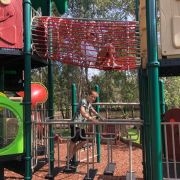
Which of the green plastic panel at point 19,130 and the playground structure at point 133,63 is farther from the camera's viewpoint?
the green plastic panel at point 19,130

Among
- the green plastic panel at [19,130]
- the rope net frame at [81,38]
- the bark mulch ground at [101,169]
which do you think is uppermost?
the rope net frame at [81,38]

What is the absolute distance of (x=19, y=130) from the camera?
188 inches

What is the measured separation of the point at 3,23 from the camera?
4746 mm

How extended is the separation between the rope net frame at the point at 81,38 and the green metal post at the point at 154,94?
1.77 metres

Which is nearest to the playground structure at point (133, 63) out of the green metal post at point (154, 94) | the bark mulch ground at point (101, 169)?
the green metal post at point (154, 94)

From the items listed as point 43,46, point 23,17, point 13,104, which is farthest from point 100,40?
point 13,104

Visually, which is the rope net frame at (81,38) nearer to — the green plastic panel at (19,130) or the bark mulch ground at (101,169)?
the green plastic panel at (19,130)

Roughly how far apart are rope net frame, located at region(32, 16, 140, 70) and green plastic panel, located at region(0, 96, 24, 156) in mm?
1007

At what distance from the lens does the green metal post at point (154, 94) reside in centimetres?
335

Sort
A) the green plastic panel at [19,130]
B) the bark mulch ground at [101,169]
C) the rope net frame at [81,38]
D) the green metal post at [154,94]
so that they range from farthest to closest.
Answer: the bark mulch ground at [101,169], the rope net frame at [81,38], the green plastic panel at [19,130], the green metal post at [154,94]

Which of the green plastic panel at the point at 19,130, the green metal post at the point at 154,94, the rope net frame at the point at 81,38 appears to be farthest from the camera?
the rope net frame at the point at 81,38

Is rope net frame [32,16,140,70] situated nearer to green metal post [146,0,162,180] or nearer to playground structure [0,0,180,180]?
playground structure [0,0,180,180]

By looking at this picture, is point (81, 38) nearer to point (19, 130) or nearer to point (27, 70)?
point (27, 70)

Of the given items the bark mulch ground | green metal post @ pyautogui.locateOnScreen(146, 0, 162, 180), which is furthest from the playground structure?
the bark mulch ground
